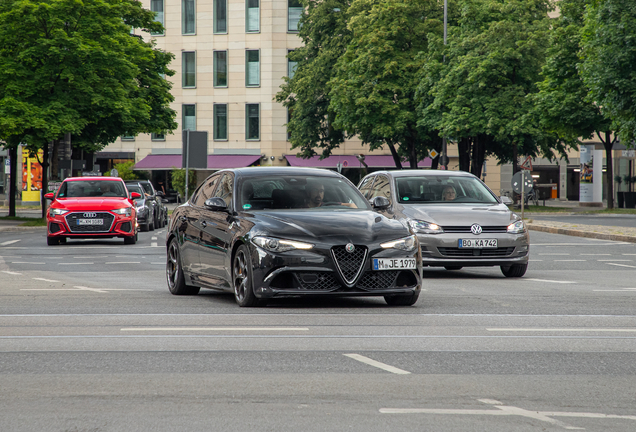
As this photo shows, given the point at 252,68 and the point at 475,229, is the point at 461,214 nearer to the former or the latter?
the point at 475,229

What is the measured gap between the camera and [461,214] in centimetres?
1535

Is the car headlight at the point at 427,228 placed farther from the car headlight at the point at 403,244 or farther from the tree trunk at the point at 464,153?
the tree trunk at the point at 464,153

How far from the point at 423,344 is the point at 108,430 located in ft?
11.9

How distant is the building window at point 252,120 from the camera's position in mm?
78750

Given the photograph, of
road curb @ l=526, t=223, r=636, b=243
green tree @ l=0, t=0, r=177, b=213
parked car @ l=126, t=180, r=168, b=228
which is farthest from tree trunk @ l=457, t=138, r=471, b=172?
green tree @ l=0, t=0, r=177, b=213

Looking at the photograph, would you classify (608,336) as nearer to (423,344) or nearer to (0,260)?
(423,344)

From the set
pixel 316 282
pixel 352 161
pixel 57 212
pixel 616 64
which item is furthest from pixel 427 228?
pixel 352 161

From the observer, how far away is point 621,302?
38.7 feet

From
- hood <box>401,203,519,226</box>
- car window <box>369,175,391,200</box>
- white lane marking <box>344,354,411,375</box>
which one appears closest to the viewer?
white lane marking <box>344,354,411,375</box>

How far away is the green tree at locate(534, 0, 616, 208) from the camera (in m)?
45.5

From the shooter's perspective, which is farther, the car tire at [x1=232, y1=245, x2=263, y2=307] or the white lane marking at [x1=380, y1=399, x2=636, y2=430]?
the car tire at [x1=232, y1=245, x2=263, y2=307]

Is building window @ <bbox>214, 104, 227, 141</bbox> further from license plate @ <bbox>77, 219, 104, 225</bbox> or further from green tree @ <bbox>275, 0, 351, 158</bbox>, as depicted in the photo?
license plate @ <bbox>77, 219, 104, 225</bbox>

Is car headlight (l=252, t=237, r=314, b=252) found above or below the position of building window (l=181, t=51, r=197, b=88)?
below

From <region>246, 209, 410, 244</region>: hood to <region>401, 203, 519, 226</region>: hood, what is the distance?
14.3 ft
